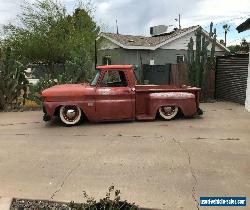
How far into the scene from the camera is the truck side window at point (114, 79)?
10.7 meters

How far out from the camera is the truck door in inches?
414

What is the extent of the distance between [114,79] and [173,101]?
1.82 m

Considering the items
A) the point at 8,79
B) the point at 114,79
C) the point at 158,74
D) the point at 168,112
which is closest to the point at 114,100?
the point at 114,79

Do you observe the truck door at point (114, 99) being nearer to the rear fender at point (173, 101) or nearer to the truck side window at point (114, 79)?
the truck side window at point (114, 79)

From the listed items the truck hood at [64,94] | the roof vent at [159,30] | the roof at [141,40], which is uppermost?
the roof vent at [159,30]

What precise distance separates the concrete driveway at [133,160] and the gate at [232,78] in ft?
10.6

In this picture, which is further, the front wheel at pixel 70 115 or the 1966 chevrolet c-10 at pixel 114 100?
the front wheel at pixel 70 115

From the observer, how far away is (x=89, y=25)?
2614 cm

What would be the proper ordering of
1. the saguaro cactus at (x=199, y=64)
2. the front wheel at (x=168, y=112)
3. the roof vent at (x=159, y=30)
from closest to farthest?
the front wheel at (x=168, y=112), the saguaro cactus at (x=199, y=64), the roof vent at (x=159, y=30)

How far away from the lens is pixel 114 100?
10.6 m

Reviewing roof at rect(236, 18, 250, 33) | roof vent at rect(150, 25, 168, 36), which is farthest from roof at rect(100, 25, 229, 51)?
roof at rect(236, 18, 250, 33)

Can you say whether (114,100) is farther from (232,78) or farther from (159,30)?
(159,30)

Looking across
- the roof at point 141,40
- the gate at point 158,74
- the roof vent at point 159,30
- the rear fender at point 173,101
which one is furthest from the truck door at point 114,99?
the roof vent at point 159,30

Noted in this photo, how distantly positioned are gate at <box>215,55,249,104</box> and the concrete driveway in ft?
10.6
